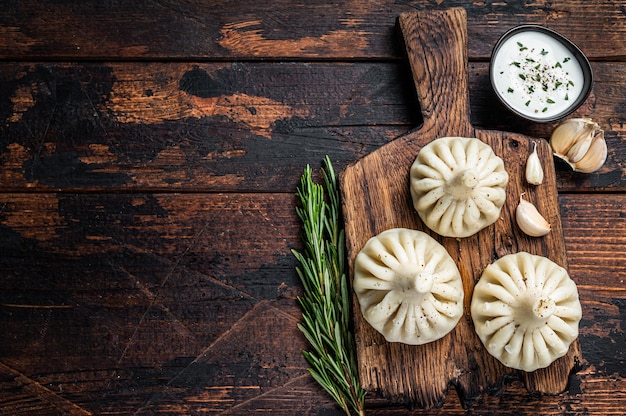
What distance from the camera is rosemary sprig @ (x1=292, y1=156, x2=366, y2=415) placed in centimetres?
132

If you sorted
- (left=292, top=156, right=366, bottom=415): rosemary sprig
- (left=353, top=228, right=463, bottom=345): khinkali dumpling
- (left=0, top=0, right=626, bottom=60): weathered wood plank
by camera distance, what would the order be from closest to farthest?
(left=353, top=228, right=463, bottom=345): khinkali dumpling, (left=292, top=156, right=366, bottom=415): rosemary sprig, (left=0, top=0, right=626, bottom=60): weathered wood plank

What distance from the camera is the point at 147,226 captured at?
1400 mm

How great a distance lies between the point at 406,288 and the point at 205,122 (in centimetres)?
58

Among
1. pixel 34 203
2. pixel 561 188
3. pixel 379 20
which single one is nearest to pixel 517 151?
pixel 561 188

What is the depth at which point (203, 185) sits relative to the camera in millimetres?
1412

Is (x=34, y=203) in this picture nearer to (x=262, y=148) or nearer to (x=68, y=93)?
(x=68, y=93)

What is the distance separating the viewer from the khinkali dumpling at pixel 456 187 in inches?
49.1

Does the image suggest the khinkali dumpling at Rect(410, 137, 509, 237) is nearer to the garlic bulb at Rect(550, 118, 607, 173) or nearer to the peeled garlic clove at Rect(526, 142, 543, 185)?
the peeled garlic clove at Rect(526, 142, 543, 185)

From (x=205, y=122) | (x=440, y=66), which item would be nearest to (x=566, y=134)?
(x=440, y=66)

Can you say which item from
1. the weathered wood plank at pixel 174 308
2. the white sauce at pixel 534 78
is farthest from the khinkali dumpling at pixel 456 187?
the weathered wood plank at pixel 174 308

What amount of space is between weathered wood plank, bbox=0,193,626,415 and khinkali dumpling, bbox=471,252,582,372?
17 centimetres

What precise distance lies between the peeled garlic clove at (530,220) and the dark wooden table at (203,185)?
0.15m

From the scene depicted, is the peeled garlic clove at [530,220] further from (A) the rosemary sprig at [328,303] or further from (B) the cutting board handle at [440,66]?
(A) the rosemary sprig at [328,303]

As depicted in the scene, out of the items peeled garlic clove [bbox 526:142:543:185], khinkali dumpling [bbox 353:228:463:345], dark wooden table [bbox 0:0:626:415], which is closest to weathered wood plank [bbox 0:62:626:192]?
dark wooden table [bbox 0:0:626:415]
